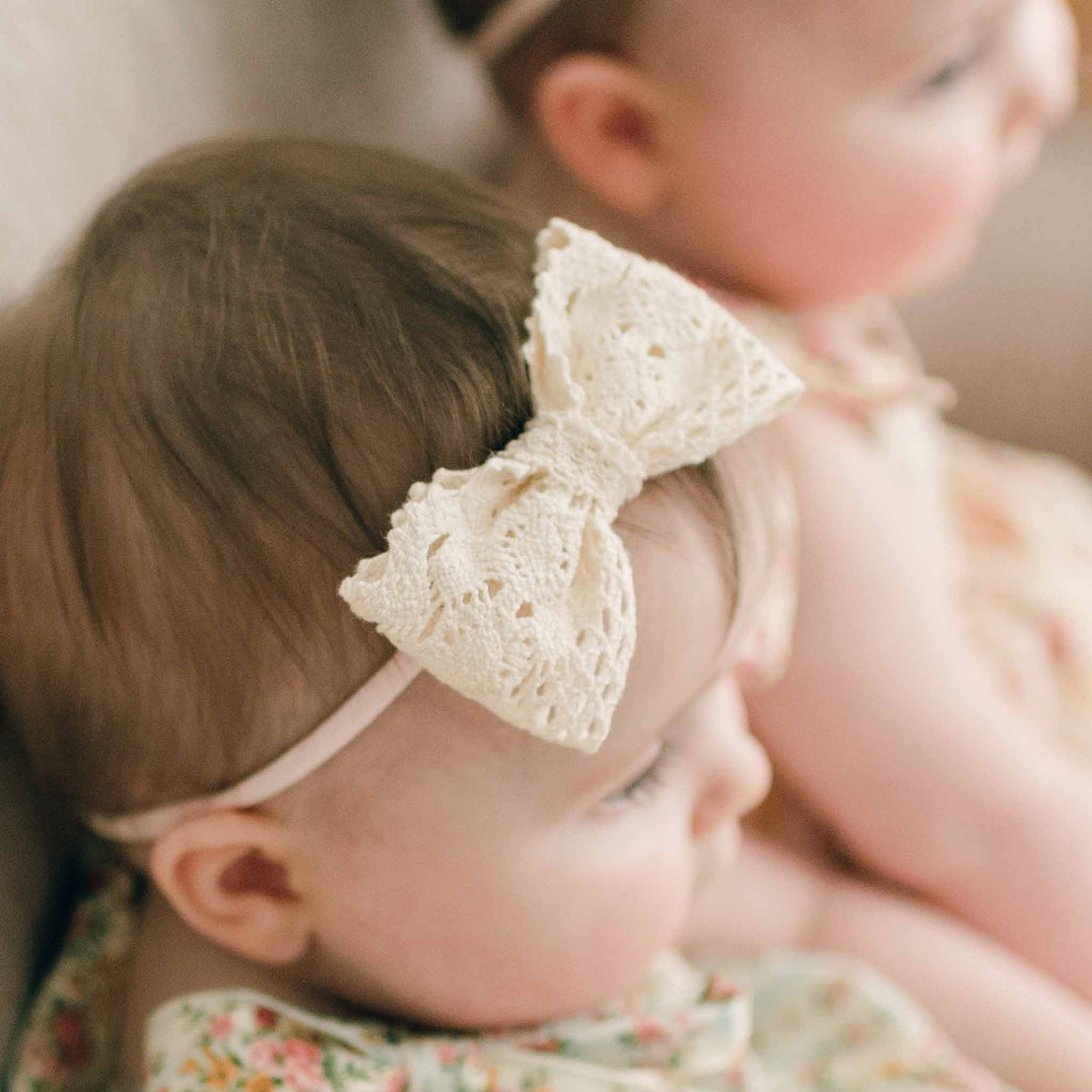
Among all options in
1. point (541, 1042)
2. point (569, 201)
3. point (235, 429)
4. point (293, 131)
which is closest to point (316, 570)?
point (235, 429)

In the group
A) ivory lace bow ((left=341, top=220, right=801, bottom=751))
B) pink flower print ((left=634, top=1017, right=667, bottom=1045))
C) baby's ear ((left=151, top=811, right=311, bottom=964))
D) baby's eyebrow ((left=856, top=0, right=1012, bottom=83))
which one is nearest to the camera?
ivory lace bow ((left=341, top=220, right=801, bottom=751))

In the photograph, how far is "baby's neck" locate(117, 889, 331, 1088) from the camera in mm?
565

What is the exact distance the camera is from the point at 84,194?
571mm

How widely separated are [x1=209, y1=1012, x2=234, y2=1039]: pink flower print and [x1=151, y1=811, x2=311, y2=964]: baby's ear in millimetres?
31

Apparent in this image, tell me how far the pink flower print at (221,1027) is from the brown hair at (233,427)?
118 millimetres

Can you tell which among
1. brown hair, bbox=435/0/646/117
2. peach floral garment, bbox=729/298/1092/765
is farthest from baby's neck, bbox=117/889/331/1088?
brown hair, bbox=435/0/646/117

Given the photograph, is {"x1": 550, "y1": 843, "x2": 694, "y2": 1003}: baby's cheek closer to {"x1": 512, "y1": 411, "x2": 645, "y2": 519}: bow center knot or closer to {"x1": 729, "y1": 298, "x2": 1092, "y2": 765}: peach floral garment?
{"x1": 512, "y1": 411, "x2": 645, "y2": 519}: bow center knot

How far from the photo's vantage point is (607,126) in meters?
0.80

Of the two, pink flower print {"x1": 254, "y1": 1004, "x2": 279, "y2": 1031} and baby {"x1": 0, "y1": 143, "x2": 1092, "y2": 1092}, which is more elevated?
baby {"x1": 0, "y1": 143, "x2": 1092, "y2": 1092}

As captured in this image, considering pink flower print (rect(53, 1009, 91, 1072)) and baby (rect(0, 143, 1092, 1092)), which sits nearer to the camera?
baby (rect(0, 143, 1092, 1092))

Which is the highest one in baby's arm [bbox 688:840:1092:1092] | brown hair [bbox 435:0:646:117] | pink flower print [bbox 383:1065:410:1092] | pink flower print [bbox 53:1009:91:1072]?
brown hair [bbox 435:0:646:117]

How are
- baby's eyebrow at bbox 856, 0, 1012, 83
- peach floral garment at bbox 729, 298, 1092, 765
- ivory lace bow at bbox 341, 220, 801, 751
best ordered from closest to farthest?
1. ivory lace bow at bbox 341, 220, 801, 751
2. baby's eyebrow at bbox 856, 0, 1012, 83
3. peach floral garment at bbox 729, 298, 1092, 765

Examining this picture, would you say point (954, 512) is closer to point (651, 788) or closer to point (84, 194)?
point (651, 788)

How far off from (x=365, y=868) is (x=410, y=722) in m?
0.08
